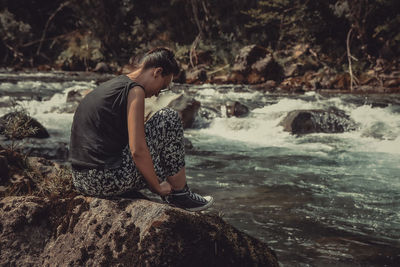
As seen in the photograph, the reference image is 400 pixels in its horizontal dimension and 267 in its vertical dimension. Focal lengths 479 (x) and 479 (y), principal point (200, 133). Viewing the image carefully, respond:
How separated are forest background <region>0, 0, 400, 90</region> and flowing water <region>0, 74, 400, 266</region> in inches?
226

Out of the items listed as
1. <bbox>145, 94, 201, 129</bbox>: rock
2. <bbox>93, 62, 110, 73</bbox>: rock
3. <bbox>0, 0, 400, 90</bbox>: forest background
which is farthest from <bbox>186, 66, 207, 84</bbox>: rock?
<bbox>145, 94, 201, 129</bbox>: rock

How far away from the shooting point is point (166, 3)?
26.6m

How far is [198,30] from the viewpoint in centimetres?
2567

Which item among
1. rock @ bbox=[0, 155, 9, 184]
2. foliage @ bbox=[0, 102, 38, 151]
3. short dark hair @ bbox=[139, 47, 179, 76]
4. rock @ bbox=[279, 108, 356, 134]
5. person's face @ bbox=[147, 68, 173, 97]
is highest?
short dark hair @ bbox=[139, 47, 179, 76]

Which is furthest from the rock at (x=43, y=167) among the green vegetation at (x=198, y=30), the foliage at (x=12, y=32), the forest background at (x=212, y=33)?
the foliage at (x=12, y=32)

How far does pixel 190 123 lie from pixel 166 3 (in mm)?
17176

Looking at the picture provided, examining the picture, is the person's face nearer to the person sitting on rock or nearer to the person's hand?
the person sitting on rock

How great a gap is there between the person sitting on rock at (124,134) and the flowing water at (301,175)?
1.50 m

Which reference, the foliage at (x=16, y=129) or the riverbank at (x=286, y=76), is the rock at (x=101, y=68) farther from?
the foliage at (x=16, y=129)

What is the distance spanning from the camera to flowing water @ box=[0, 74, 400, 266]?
4.13 m

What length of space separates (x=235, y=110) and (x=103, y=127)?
9188 mm

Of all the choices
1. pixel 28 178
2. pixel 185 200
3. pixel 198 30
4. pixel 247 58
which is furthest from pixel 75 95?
pixel 198 30

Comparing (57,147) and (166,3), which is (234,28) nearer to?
(166,3)

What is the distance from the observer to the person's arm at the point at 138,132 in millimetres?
2719
